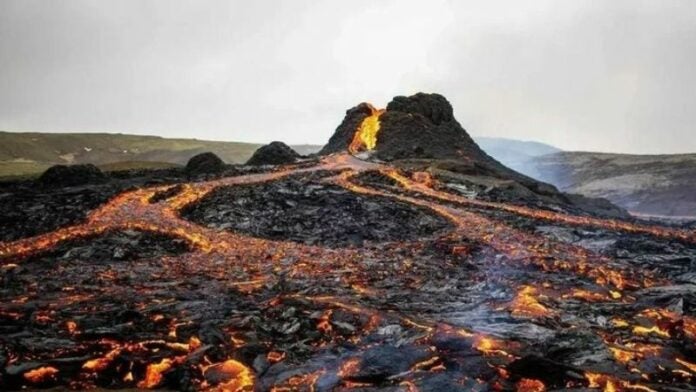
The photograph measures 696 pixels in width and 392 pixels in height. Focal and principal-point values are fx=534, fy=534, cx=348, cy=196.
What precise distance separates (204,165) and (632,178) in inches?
3506

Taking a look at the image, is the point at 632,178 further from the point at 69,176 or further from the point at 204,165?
the point at 69,176

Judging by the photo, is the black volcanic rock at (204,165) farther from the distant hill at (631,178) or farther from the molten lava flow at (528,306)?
the distant hill at (631,178)

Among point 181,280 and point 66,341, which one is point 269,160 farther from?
point 66,341

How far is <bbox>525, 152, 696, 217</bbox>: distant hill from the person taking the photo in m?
86.3

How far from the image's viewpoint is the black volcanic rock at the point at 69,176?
3909 cm

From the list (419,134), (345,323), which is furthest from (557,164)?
(345,323)

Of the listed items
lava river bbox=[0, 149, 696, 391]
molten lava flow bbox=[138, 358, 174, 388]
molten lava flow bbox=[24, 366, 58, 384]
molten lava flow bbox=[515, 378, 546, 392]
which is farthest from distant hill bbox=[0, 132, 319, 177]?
molten lava flow bbox=[515, 378, 546, 392]

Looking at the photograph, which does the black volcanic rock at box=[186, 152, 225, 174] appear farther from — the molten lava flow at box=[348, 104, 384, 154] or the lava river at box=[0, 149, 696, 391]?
the lava river at box=[0, 149, 696, 391]

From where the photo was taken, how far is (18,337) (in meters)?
9.91

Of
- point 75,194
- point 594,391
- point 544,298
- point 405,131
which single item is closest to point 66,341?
point 594,391

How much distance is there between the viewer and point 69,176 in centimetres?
4006

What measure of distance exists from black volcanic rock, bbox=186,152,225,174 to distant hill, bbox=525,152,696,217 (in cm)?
6740

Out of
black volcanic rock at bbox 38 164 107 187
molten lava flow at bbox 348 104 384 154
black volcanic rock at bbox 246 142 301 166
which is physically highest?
molten lava flow at bbox 348 104 384 154

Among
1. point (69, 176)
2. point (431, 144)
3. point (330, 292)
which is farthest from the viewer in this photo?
point (431, 144)
